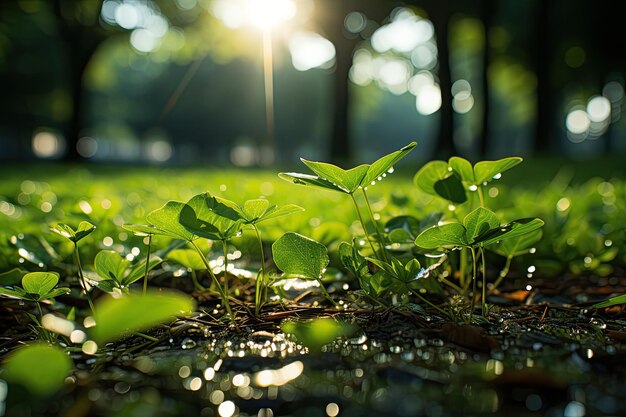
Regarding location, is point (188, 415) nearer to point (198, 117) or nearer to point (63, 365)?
point (63, 365)

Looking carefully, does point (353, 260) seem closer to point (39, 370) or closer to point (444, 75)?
point (39, 370)

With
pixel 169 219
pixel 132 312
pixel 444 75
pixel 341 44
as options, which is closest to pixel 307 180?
pixel 169 219

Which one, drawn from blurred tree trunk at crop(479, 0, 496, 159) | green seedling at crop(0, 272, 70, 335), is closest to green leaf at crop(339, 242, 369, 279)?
green seedling at crop(0, 272, 70, 335)

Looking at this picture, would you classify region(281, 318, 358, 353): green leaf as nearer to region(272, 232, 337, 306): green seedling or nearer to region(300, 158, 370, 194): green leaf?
region(272, 232, 337, 306): green seedling

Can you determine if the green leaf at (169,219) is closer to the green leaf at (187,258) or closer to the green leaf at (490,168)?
the green leaf at (187,258)

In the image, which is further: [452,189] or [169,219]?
[452,189]
